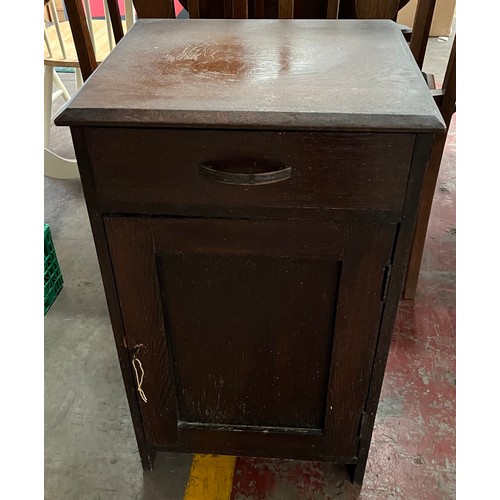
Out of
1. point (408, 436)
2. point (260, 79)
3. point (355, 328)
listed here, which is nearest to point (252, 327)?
point (355, 328)

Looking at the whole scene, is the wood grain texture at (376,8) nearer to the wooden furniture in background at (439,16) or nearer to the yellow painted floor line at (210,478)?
the yellow painted floor line at (210,478)

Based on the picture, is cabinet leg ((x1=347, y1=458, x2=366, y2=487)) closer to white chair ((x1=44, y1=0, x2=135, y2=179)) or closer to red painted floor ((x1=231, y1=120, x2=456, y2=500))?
red painted floor ((x1=231, y1=120, x2=456, y2=500))

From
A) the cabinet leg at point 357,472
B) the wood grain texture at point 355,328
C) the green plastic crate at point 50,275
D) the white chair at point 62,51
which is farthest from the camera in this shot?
the white chair at point 62,51

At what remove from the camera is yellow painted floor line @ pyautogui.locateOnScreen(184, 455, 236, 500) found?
45.1 inches

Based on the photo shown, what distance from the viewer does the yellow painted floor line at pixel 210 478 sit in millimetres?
1146

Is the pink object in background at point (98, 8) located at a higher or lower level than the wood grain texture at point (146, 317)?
lower

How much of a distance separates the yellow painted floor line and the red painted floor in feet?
0.07

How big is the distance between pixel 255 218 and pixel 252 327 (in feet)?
0.77

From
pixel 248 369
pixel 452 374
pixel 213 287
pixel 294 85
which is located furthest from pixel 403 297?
pixel 294 85

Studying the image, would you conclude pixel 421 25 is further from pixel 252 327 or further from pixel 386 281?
pixel 252 327

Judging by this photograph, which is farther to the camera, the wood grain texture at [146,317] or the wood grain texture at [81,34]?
the wood grain texture at [81,34]

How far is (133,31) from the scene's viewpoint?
1.02 metres

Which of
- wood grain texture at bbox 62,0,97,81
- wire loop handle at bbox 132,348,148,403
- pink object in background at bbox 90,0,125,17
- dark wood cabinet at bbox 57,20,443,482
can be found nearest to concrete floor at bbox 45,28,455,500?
dark wood cabinet at bbox 57,20,443,482

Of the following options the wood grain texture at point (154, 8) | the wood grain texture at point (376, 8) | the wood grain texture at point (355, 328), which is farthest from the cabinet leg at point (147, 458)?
the wood grain texture at point (376, 8)
